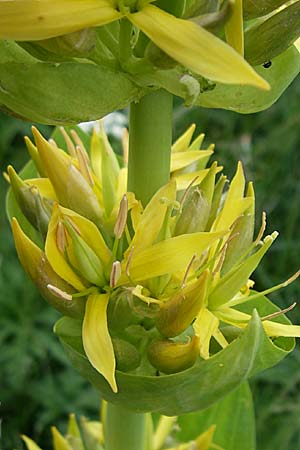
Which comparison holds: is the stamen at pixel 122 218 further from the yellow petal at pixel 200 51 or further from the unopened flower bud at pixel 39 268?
the yellow petal at pixel 200 51

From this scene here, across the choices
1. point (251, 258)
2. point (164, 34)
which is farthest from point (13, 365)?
point (164, 34)

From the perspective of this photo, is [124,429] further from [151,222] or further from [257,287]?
[257,287]

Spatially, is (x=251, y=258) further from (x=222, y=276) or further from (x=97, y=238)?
(x=97, y=238)

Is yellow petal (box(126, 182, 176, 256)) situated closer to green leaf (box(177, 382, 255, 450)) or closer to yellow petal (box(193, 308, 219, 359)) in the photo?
yellow petal (box(193, 308, 219, 359))

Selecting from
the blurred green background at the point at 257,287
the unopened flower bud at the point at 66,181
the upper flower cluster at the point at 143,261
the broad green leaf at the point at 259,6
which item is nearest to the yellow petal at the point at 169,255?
the upper flower cluster at the point at 143,261

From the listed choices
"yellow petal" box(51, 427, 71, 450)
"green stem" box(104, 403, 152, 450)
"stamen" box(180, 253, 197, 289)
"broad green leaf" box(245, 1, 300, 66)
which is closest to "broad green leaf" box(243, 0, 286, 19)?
"broad green leaf" box(245, 1, 300, 66)

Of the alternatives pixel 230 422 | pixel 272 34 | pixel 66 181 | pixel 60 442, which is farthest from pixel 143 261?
pixel 230 422
